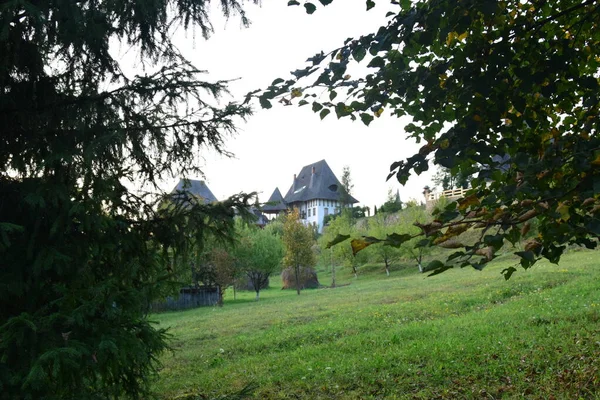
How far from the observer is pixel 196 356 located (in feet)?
29.9

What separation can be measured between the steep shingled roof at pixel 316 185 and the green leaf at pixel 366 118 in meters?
63.5

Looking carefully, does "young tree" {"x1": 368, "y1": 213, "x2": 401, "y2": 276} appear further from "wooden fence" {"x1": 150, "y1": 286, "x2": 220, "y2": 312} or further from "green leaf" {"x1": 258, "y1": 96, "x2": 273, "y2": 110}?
"green leaf" {"x1": 258, "y1": 96, "x2": 273, "y2": 110}

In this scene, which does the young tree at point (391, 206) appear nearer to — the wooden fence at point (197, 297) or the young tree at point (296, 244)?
the young tree at point (296, 244)

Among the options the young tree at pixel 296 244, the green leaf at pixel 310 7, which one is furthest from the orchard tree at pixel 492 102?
the young tree at pixel 296 244

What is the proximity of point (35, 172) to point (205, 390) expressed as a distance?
3569 mm

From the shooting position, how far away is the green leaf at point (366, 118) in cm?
322

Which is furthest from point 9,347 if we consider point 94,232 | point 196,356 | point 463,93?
point 196,356

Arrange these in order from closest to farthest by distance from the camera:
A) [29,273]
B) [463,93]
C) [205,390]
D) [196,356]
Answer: [463,93]
[29,273]
[205,390]
[196,356]

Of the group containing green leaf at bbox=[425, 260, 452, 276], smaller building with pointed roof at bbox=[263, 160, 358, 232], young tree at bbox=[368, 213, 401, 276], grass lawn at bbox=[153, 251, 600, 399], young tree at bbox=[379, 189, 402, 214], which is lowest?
grass lawn at bbox=[153, 251, 600, 399]

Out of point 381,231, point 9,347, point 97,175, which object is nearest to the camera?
point 9,347

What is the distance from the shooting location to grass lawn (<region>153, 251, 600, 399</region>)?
537 cm

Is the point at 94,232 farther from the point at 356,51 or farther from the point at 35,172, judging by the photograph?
the point at 356,51

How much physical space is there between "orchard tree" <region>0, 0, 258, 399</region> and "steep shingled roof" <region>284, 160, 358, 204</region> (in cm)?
6184

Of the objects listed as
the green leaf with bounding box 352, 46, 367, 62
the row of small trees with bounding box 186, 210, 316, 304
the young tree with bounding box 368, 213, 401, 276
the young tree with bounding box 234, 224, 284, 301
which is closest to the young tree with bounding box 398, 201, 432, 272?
the young tree with bounding box 368, 213, 401, 276
